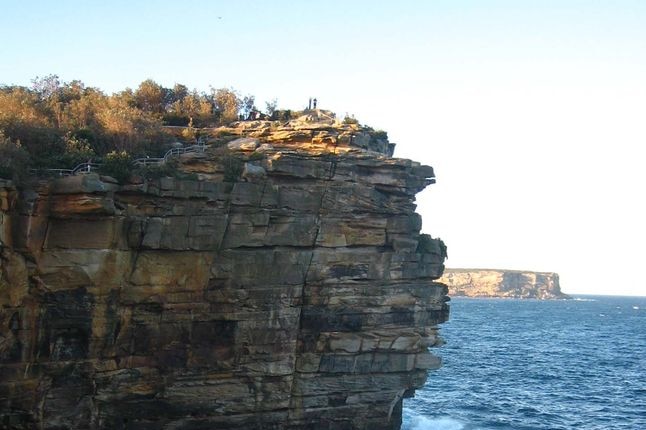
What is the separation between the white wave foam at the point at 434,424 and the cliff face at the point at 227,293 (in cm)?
743

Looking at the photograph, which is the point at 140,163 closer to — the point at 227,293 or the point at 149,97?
the point at 227,293

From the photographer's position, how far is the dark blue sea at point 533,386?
125ft

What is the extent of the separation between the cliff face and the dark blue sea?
10.7 m

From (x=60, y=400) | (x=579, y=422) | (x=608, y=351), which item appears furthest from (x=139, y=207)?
(x=608, y=351)

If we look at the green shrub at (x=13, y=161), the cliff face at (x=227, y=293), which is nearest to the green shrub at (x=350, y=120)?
the cliff face at (x=227, y=293)

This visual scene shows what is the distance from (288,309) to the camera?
2727 cm

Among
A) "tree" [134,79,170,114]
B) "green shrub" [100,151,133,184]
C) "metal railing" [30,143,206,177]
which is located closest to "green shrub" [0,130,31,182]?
"metal railing" [30,143,206,177]

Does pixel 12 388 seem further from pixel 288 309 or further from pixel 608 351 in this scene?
pixel 608 351

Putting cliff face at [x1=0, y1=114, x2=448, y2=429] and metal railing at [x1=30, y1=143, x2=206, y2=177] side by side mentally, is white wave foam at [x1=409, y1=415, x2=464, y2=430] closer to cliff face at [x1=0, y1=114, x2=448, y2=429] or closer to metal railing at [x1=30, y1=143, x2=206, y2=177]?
cliff face at [x1=0, y1=114, x2=448, y2=429]

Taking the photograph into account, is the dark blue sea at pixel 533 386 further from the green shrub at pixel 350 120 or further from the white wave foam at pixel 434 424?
the green shrub at pixel 350 120

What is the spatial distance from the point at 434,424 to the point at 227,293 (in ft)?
55.5

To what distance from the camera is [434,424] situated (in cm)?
3716

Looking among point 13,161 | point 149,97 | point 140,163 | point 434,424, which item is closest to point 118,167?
point 140,163

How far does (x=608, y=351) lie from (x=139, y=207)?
6011cm
